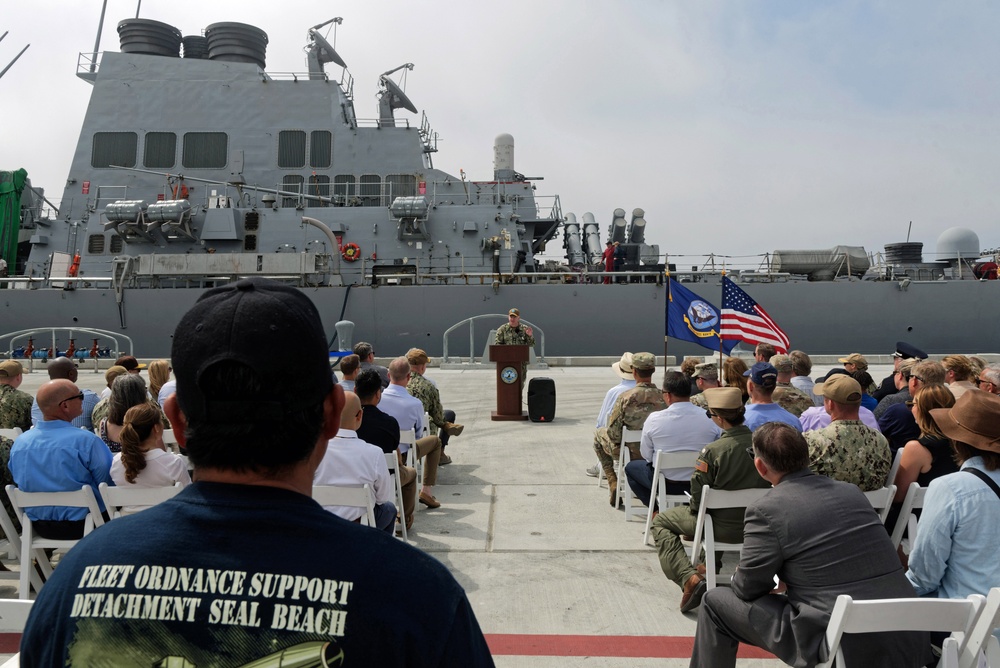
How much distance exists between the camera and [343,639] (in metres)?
0.90

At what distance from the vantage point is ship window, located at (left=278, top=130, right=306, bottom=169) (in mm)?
21312

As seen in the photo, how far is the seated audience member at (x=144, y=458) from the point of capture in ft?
11.8

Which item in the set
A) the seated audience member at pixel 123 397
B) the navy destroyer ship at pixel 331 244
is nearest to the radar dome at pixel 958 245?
the navy destroyer ship at pixel 331 244

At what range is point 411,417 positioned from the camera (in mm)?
5582

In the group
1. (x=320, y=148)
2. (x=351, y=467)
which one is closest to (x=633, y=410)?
(x=351, y=467)

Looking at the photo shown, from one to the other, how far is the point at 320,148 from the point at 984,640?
2151 cm

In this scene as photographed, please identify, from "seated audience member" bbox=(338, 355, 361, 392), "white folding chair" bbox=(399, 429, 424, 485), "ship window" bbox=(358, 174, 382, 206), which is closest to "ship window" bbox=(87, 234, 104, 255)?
"ship window" bbox=(358, 174, 382, 206)

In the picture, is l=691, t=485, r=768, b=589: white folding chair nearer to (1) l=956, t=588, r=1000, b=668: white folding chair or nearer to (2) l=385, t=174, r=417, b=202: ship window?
(1) l=956, t=588, r=1000, b=668: white folding chair

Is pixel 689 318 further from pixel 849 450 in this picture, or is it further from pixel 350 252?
pixel 350 252

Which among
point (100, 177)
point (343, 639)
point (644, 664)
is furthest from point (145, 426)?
point (100, 177)

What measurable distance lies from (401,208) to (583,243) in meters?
7.48

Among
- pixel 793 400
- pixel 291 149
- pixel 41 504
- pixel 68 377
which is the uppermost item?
pixel 291 149

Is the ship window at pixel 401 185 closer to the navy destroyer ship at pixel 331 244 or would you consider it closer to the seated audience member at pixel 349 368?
the navy destroyer ship at pixel 331 244

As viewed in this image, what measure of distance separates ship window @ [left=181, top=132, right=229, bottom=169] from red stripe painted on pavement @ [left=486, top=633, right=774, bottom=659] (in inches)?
820
